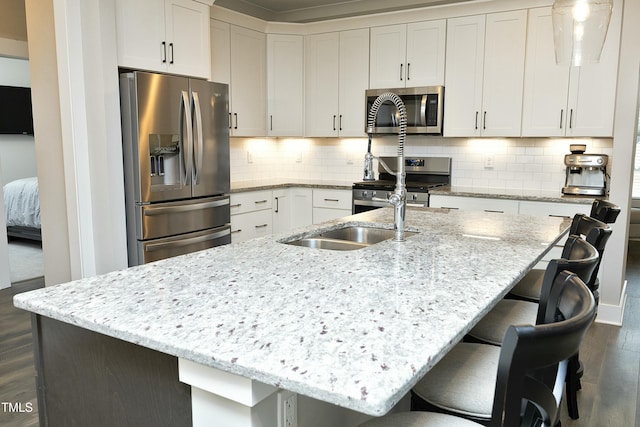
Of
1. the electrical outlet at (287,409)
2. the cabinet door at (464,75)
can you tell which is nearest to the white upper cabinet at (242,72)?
the cabinet door at (464,75)

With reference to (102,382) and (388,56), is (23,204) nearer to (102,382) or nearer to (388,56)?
(388,56)

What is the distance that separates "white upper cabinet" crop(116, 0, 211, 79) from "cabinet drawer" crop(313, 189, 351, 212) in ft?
5.25

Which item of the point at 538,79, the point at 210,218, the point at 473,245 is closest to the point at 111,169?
the point at 210,218

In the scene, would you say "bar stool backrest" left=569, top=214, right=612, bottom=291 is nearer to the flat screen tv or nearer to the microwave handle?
the microwave handle

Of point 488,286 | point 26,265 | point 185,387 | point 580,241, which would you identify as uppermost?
point 580,241

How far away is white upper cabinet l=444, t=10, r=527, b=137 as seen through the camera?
424cm

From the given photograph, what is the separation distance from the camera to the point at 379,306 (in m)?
1.27

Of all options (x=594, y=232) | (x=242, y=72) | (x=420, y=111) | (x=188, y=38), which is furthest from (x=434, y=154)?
(x=594, y=232)

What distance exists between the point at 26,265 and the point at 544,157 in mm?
5245

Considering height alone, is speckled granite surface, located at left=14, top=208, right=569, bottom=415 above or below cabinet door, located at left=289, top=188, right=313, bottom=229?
above

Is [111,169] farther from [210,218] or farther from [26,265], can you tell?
[26,265]

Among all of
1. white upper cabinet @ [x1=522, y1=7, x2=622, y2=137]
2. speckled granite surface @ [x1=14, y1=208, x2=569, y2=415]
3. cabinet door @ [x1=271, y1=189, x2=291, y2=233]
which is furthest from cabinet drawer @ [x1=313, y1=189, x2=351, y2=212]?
speckled granite surface @ [x1=14, y1=208, x2=569, y2=415]

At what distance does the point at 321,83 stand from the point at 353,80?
353 millimetres

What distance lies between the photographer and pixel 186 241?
3738mm
